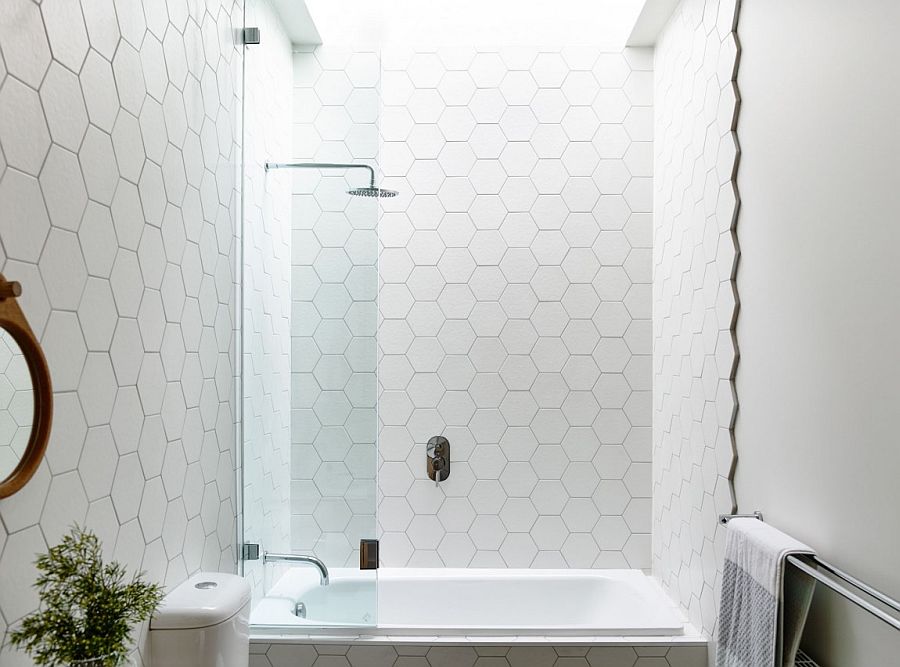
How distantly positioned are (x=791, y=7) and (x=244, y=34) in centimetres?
164

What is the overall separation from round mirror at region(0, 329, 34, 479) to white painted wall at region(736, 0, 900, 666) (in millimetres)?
1563

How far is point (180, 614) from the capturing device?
1.65m

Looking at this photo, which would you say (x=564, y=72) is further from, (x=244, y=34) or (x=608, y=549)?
(x=608, y=549)

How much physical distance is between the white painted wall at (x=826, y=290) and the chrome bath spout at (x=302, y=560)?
51.5 inches

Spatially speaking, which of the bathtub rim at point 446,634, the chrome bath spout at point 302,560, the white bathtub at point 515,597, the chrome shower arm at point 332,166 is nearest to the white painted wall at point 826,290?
the bathtub rim at point 446,634

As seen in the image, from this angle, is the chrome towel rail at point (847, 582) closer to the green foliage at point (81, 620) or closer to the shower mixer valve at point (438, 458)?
the green foliage at point (81, 620)

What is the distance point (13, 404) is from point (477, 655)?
1719mm

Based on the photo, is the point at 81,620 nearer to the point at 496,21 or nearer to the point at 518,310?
the point at 518,310

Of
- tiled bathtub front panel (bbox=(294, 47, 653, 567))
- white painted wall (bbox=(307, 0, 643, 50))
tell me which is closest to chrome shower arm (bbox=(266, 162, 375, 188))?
tiled bathtub front panel (bbox=(294, 47, 653, 567))

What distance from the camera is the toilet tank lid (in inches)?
64.6

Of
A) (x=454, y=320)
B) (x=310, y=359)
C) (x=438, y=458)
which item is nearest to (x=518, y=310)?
(x=454, y=320)

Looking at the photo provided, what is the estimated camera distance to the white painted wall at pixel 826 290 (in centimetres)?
138

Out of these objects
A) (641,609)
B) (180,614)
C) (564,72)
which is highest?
(564,72)

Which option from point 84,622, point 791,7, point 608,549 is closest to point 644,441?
point 608,549
